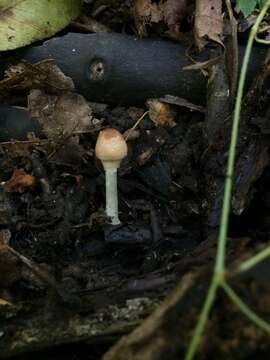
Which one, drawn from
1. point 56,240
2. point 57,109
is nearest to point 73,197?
point 56,240

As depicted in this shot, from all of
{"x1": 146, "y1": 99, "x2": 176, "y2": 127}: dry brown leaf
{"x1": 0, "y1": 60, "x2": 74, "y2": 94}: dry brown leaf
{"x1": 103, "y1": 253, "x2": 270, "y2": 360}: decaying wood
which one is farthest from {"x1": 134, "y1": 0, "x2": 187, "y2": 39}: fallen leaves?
{"x1": 103, "y1": 253, "x2": 270, "y2": 360}: decaying wood

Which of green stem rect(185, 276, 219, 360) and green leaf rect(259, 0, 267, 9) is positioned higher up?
green leaf rect(259, 0, 267, 9)

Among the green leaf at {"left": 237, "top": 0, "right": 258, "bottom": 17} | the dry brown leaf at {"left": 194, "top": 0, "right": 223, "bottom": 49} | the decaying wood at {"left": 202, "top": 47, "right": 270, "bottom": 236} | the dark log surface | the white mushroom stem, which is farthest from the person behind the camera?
the dark log surface

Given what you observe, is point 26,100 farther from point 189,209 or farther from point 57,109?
point 189,209

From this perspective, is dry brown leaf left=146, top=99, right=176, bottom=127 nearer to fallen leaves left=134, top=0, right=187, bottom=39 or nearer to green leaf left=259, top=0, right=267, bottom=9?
fallen leaves left=134, top=0, right=187, bottom=39

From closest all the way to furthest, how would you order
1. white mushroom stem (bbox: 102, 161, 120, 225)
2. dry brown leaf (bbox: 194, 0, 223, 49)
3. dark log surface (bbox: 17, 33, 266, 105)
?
white mushroom stem (bbox: 102, 161, 120, 225) → dry brown leaf (bbox: 194, 0, 223, 49) → dark log surface (bbox: 17, 33, 266, 105)

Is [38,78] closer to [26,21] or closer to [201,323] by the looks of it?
[26,21]

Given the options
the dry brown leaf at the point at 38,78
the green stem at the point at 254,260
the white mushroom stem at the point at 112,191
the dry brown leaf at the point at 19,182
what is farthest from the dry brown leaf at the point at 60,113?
the green stem at the point at 254,260

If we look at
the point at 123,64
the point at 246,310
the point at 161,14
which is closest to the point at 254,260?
the point at 246,310

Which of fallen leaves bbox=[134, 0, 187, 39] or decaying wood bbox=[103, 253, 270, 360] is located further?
fallen leaves bbox=[134, 0, 187, 39]
